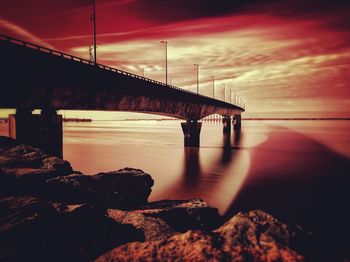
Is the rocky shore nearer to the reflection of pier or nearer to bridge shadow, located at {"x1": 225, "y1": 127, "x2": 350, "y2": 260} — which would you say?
bridge shadow, located at {"x1": 225, "y1": 127, "x2": 350, "y2": 260}

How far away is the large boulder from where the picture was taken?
7012mm

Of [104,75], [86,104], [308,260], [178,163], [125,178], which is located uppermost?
[104,75]

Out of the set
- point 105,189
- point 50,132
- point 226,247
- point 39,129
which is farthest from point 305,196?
point 39,129

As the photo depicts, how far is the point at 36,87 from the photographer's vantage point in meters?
14.3

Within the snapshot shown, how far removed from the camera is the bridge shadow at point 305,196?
10195mm

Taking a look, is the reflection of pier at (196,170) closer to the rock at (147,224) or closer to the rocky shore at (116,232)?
the rocky shore at (116,232)

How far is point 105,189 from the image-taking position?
32.7ft

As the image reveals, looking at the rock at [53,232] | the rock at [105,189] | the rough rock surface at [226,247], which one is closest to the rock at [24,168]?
the rock at [105,189]

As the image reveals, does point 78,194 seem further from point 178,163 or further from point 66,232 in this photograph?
point 178,163

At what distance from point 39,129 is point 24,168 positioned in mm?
6278

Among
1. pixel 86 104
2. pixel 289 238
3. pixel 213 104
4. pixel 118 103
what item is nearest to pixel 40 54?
pixel 86 104

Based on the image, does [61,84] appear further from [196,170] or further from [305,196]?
[305,196]

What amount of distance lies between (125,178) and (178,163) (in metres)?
15.4

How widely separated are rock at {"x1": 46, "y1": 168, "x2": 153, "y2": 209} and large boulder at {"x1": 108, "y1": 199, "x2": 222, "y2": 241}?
3.93ft
